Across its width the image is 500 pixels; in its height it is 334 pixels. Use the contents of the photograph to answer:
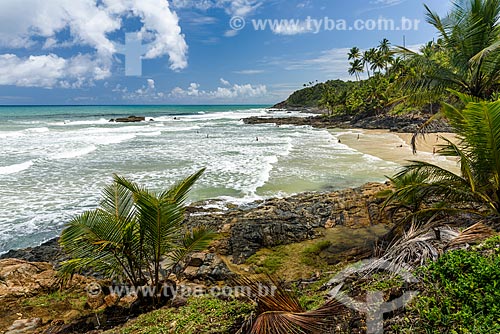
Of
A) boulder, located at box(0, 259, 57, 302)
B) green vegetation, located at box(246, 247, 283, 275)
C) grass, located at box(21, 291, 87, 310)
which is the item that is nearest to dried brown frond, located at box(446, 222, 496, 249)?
green vegetation, located at box(246, 247, 283, 275)

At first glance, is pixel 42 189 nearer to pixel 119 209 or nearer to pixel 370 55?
pixel 119 209

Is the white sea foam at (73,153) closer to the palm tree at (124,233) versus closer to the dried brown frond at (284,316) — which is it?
the palm tree at (124,233)

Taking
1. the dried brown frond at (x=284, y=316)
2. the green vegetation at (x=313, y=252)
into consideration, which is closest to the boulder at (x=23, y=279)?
the dried brown frond at (x=284, y=316)

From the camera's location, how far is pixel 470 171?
4.86 meters

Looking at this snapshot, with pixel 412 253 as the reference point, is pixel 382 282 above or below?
below

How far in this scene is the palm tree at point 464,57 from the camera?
6895 millimetres

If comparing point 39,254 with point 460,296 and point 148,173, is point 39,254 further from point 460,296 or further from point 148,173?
point 460,296

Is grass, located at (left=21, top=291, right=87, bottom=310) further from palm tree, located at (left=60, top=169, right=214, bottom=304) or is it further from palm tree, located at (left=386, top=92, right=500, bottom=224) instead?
palm tree, located at (left=386, top=92, right=500, bottom=224)

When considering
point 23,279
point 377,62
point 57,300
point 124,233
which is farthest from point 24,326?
point 377,62

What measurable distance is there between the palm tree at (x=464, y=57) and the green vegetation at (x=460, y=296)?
4.98 m

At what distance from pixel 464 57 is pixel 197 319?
7762mm

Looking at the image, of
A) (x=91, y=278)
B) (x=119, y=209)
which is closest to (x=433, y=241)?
(x=119, y=209)

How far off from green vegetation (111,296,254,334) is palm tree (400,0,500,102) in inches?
251

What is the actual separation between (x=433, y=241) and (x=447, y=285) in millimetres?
1098
